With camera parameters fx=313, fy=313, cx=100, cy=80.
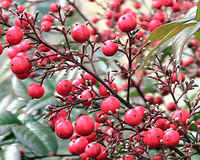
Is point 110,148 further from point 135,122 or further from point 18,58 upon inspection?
point 18,58

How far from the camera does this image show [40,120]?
1535 millimetres

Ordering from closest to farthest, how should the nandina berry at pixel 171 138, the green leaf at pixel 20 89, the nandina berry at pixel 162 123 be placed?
the nandina berry at pixel 171 138 < the nandina berry at pixel 162 123 < the green leaf at pixel 20 89

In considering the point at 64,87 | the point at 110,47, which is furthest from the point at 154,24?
the point at 64,87

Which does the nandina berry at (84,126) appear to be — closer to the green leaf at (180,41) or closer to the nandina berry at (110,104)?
the nandina berry at (110,104)

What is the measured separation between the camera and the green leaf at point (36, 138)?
1271mm

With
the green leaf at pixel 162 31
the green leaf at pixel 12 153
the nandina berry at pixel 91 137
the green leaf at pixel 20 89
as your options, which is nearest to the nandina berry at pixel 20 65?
the nandina berry at pixel 91 137

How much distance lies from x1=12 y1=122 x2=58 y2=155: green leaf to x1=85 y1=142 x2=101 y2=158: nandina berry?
454mm

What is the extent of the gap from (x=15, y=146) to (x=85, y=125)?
21.3 inches

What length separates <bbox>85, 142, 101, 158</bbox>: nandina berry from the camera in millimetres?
862

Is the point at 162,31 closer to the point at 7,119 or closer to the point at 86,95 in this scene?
the point at 86,95

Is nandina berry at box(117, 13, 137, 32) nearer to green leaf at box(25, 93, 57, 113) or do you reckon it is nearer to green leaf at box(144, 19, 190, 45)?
green leaf at box(144, 19, 190, 45)

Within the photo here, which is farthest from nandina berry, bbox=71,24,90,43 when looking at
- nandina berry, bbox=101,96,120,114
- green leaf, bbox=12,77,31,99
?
green leaf, bbox=12,77,31,99

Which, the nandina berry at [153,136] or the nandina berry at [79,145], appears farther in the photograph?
the nandina berry at [79,145]

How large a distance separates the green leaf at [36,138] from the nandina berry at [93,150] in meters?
0.45
